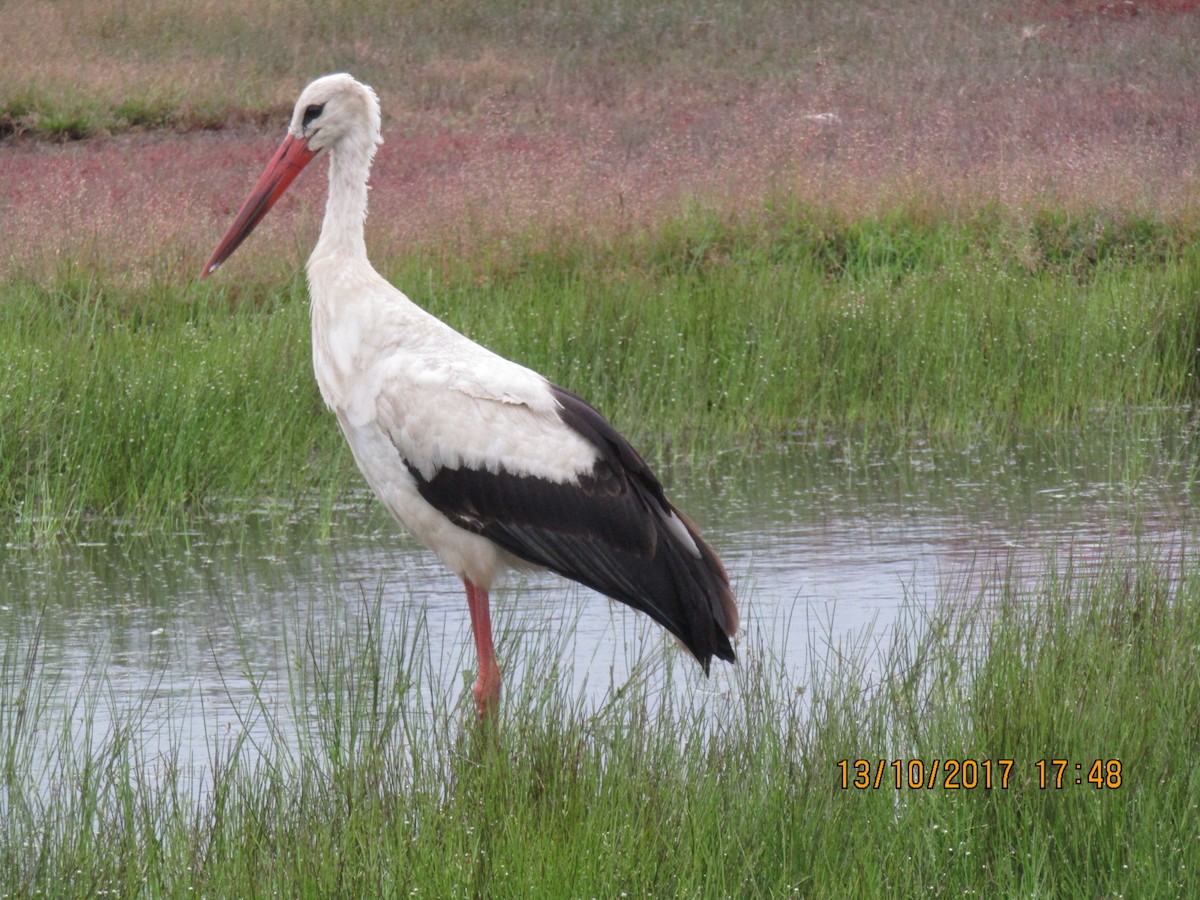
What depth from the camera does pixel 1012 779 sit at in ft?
13.0

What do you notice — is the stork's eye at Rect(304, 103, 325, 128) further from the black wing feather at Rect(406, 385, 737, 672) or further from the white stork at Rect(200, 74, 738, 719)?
the black wing feather at Rect(406, 385, 737, 672)

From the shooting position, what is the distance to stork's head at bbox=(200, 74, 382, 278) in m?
5.77

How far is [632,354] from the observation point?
29.5 feet

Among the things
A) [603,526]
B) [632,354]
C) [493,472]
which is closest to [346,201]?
[493,472]

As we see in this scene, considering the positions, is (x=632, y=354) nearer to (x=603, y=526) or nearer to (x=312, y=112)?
(x=312, y=112)

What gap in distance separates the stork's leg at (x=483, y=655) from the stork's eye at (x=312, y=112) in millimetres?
1492

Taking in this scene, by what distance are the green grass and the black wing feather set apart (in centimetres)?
47

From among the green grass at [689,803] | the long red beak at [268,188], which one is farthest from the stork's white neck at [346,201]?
the green grass at [689,803]

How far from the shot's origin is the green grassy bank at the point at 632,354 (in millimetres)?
7387

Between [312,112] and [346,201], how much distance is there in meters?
0.36

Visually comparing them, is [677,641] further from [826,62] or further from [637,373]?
[826,62]
